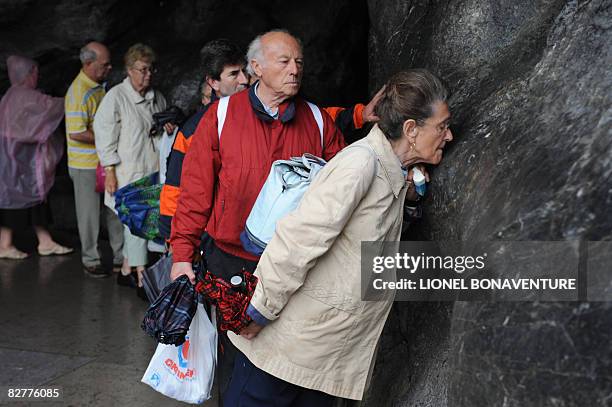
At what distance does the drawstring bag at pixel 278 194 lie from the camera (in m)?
2.93

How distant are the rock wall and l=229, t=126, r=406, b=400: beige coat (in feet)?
1.01

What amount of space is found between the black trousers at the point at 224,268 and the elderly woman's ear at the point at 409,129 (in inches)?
35.6

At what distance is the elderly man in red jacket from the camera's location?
325 centimetres

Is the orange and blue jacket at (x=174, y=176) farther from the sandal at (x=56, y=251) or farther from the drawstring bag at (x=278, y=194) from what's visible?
the sandal at (x=56, y=251)

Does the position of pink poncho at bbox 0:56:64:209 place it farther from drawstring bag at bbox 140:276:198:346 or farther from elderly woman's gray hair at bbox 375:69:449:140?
elderly woman's gray hair at bbox 375:69:449:140

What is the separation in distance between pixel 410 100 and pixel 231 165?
2.77 ft

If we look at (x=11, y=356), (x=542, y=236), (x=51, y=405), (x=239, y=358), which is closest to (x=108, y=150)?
(x=11, y=356)

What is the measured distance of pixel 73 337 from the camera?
5.29 metres

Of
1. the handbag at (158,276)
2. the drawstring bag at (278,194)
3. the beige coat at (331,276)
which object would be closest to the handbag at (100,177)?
the handbag at (158,276)

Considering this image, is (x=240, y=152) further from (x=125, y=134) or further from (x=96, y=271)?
(x=96, y=271)

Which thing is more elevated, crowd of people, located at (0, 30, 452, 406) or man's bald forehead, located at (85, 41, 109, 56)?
man's bald forehead, located at (85, 41, 109, 56)

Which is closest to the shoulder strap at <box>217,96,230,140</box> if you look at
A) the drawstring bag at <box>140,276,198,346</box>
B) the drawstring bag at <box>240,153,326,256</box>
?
the drawstring bag at <box>240,153,326,256</box>

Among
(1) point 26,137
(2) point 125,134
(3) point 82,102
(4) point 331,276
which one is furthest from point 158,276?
(1) point 26,137

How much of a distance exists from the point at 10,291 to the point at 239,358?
3782mm
